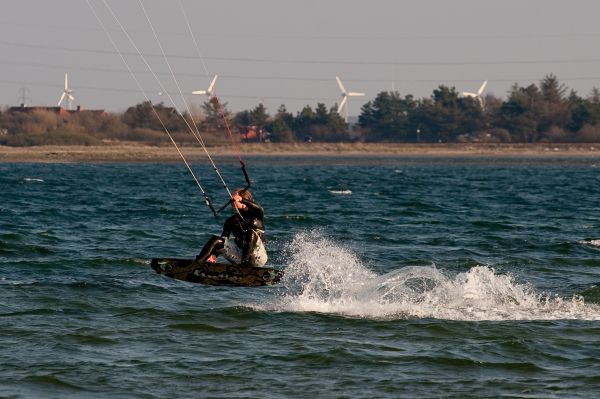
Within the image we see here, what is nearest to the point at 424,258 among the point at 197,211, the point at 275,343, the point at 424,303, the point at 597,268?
the point at 597,268

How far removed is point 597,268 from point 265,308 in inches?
A: 342

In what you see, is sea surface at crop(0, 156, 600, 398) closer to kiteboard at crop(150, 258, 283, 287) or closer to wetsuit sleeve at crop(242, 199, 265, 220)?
kiteboard at crop(150, 258, 283, 287)

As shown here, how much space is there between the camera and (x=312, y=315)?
17.6 meters

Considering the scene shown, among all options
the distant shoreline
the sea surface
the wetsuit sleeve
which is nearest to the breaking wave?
the sea surface

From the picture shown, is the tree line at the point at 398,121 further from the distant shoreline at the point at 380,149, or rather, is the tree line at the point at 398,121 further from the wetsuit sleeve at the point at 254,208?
the wetsuit sleeve at the point at 254,208

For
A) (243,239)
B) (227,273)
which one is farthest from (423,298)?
(227,273)

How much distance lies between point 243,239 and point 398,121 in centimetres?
15904

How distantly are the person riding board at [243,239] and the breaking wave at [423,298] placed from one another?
2.98 ft

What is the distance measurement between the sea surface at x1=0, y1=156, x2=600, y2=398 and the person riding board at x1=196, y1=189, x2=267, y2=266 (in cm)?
83

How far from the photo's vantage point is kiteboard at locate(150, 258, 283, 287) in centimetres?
1809

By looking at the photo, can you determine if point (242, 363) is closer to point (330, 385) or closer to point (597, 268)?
point (330, 385)

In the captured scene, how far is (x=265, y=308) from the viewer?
18.2 meters

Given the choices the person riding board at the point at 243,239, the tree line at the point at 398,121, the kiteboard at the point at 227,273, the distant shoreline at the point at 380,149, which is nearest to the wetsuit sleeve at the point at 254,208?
the person riding board at the point at 243,239

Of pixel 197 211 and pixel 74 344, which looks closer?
pixel 74 344
